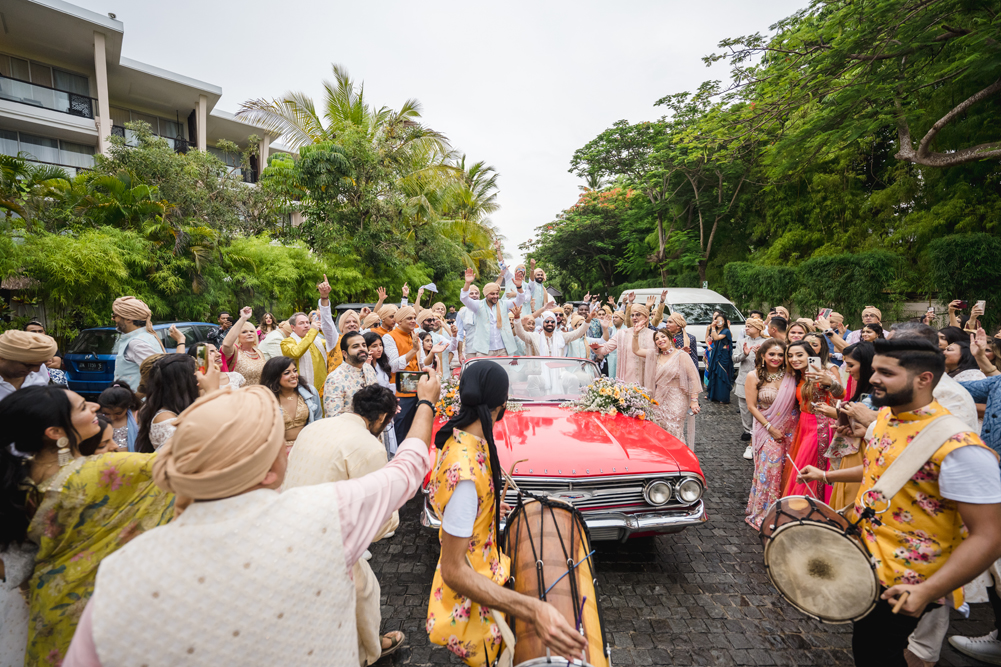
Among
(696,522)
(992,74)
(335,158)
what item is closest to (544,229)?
(335,158)

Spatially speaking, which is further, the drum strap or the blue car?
the blue car

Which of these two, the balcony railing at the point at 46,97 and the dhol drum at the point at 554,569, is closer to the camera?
the dhol drum at the point at 554,569

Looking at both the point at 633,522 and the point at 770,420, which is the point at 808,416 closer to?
the point at 770,420

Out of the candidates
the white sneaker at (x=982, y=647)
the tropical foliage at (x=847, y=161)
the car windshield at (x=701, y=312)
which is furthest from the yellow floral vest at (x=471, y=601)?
the car windshield at (x=701, y=312)

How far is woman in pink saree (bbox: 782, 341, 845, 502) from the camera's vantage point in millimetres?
4336

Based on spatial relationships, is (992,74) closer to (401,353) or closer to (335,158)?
(401,353)

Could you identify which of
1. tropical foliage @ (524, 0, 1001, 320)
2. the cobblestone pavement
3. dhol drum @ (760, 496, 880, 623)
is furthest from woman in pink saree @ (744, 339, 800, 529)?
tropical foliage @ (524, 0, 1001, 320)

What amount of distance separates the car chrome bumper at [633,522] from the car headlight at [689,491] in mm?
97

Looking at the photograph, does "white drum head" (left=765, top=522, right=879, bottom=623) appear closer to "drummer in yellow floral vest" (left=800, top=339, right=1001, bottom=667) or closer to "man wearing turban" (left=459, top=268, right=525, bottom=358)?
"drummer in yellow floral vest" (left=800, top=339, right=1001, bottom=667)

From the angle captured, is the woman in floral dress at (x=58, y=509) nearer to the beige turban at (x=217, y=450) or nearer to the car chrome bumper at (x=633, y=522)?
the beige turban at (x=217, y=450)

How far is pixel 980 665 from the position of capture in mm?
3002

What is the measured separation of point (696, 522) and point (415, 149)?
18.0 meters

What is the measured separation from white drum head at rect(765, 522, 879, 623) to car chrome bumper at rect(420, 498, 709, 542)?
4.36ft

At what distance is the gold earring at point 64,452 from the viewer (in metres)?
2.07
